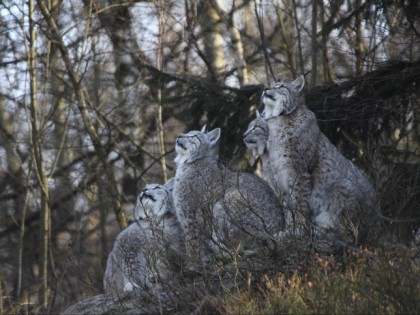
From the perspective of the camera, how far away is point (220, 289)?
8719mm

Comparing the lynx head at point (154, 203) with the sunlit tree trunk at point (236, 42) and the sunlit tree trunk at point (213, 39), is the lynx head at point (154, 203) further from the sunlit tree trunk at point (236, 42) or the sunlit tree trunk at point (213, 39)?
the sunlit tree trunk at point (213, 39)

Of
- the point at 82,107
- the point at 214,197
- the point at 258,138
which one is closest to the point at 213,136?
the point at 258,138

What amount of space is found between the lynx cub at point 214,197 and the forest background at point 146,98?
1342mm

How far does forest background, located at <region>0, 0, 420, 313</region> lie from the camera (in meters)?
12.1

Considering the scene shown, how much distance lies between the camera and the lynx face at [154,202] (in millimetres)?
10587

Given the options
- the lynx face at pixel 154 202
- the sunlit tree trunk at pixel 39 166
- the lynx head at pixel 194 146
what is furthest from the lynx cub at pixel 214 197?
the sunlit tree trunk at pixel 39 166

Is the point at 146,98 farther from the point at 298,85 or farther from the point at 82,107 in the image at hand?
the point at 298,85

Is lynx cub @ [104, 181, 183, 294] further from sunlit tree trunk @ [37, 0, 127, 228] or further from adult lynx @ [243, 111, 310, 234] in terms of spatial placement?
sunlit tree trunk @ [37, 0, 127, 228]

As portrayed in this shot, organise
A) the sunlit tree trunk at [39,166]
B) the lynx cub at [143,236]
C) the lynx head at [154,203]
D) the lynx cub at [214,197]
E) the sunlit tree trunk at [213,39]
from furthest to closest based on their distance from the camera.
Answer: the sunlit tree trunk at [213,39]
the sunlit tree trunk at [39,166]
the lynx head at [154,203]
the lynx cub at [143,236]
the lynx cub at [214,197]

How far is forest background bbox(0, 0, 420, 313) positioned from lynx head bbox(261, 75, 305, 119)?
31.4 inches

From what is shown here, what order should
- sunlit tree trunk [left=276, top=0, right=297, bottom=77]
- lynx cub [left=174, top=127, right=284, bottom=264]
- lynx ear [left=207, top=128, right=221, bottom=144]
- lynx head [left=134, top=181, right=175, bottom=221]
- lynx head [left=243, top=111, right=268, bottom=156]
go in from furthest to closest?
sunlit tree trunk [left=276, top=0, right=297, bottom=77]
lynx ear [left=207, top=128, right=221, bottom=144]
lynx head [left=243, top=111, right=268, bottom=156]
lynx head [left=134, top=181, right=175, bottom=221]
lynx cub [left=174, top=127, right=284, bottom=264]

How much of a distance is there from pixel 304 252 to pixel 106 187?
8.32m

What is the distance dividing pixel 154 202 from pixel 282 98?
201 cm

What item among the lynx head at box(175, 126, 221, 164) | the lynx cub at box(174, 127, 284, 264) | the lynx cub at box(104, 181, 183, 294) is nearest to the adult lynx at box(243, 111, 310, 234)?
the lynx cub at box(174, 127, 284, 264)
